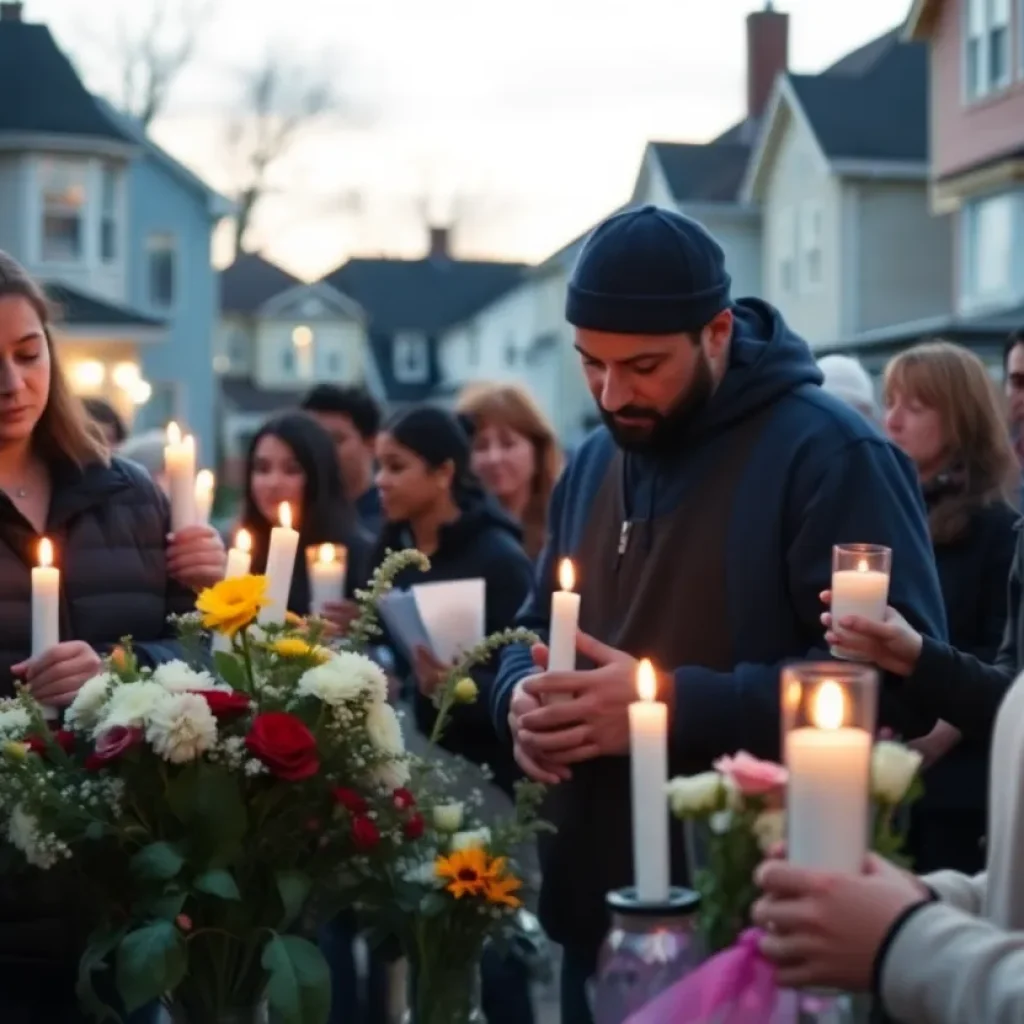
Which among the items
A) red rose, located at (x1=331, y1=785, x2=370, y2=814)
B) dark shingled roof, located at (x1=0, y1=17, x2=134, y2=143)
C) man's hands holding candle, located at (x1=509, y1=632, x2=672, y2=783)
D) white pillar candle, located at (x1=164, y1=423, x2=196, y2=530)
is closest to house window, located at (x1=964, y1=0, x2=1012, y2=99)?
dark shingled roof, located at (x1=0, y1=17, x2=134, y2=143)

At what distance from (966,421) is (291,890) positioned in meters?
3.06

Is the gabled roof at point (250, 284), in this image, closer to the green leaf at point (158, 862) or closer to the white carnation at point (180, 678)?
the white carnation at point (180, 678)

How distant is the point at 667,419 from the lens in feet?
11.3

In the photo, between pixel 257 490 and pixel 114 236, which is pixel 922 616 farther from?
pixel 114 236

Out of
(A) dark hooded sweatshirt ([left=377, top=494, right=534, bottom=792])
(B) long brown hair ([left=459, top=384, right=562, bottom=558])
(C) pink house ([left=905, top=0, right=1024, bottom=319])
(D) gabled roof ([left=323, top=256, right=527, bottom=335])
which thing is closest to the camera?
(A) dark hooded sweatshirt ([left=377, top=494, right=534, bottom=792])

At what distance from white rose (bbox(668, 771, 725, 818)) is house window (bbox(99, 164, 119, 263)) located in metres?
33.9

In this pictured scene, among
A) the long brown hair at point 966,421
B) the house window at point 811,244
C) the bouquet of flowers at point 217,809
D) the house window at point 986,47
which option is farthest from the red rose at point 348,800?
the house window at point 811,244

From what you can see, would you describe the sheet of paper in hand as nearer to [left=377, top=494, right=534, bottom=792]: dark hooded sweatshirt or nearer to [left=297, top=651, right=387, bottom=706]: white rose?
[left=377, top=494, right=534, bottom=792]: dark hooded sweatshirt

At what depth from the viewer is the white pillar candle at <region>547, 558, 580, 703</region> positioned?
2.85 m

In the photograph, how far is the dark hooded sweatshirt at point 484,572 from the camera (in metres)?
5.56

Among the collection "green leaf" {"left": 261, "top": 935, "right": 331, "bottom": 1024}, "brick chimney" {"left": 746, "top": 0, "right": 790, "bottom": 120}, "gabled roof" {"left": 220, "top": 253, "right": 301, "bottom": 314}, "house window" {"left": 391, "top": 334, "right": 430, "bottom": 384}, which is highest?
"brick chimney" {"left": 746, "top": 0, "right": 790, "bottom": 120}

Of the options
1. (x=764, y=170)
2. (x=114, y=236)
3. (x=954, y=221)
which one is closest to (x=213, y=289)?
(x=114, y=236)

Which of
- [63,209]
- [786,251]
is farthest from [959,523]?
[63,209]

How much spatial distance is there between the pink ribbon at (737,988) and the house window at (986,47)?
88.8ft
